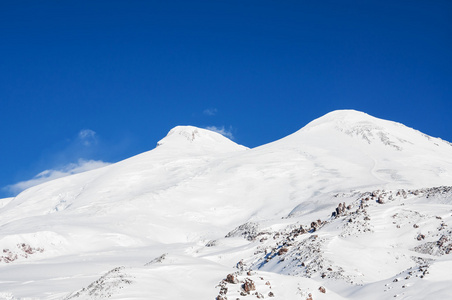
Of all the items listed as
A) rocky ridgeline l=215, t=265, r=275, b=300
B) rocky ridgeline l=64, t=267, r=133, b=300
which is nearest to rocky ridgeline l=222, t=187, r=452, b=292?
rocky ridgeline l=215, t=265, r=275, b=300

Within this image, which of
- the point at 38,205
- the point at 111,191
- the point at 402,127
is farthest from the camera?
the point at 402,127

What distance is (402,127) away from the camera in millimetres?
112438

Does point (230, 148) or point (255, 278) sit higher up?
point (230, 148)

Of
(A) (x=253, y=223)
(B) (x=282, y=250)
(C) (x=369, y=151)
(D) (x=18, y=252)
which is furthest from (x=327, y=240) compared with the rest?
(C) (x=369, y=151)

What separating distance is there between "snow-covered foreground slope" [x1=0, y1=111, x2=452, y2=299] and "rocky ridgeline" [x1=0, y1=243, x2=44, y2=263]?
148mm

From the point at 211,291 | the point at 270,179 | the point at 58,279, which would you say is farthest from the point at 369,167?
the point at 211,291

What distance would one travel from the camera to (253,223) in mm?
46531

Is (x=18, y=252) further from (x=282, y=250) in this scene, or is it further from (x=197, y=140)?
(x=197, y=140)

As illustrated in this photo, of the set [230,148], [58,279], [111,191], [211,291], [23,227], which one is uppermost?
[230,148]

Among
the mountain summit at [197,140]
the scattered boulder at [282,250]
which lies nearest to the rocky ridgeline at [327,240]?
the scattered boulder at [282,250]

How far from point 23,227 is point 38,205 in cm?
3459

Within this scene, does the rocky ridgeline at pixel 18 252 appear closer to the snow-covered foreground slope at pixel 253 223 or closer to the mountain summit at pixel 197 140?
the snow-covered foreground slope at pixel 253 223

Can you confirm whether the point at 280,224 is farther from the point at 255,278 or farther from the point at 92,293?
the point at 92,293

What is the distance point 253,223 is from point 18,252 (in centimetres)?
2333
